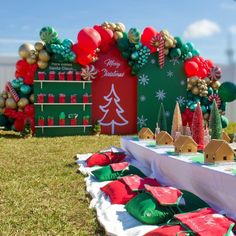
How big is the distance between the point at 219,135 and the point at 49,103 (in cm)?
627

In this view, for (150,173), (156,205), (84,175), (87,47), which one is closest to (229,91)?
(150,173)

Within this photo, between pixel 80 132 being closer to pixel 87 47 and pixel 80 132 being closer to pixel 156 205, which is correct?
pixel 87 47

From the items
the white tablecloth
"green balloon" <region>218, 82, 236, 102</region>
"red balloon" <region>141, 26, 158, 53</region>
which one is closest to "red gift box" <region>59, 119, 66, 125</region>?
"red balloon" <region>141, 26, 158, 53</region>

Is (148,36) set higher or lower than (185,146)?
higher

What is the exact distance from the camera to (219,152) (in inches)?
129

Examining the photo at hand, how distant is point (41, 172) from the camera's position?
5199mm

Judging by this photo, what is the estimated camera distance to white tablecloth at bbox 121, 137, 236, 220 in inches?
116

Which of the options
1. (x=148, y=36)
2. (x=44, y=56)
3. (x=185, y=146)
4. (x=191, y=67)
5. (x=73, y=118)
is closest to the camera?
(x=185, y=146)

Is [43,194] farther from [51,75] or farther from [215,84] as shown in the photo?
[215,84]

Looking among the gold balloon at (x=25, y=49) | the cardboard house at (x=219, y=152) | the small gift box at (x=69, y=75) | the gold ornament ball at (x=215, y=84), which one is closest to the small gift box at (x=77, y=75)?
the small gift box at (x=69, y=75)

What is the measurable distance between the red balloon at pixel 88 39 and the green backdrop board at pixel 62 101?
0.81m

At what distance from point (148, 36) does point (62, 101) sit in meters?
2.88

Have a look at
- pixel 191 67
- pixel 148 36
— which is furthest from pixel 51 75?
pixel 191 67

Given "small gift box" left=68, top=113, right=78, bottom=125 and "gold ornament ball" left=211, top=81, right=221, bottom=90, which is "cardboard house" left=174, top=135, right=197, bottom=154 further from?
"gold ornament ball" left=211, top=81, right=221, bottom=90
